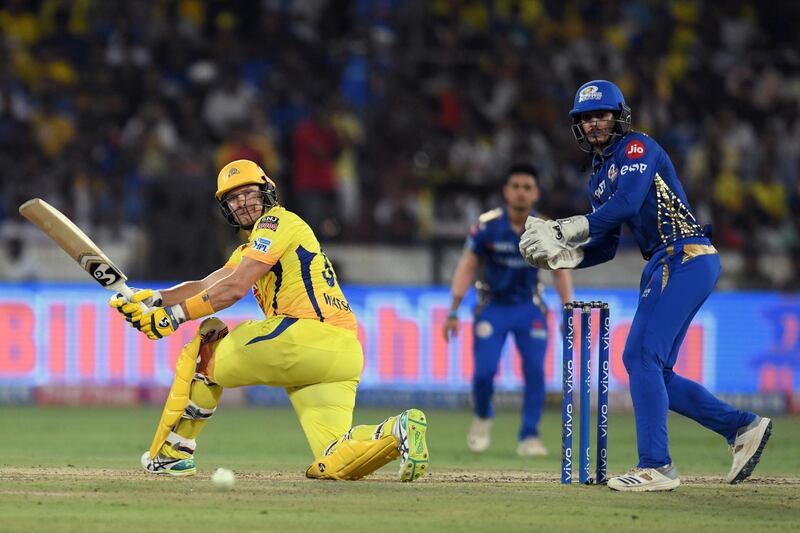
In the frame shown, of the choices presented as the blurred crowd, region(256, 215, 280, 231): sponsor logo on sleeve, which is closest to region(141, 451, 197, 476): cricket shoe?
region(256, 215, 280, 231): sponsor logo on sleeve

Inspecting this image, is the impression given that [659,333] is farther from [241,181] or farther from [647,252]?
[241,181]

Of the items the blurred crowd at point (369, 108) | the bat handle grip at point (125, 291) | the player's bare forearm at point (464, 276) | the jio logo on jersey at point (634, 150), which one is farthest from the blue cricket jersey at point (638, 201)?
the blurred crowd at point (369, 108)

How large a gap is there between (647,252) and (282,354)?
2.42 m

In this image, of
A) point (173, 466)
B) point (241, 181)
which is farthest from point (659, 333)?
point (173, 466)

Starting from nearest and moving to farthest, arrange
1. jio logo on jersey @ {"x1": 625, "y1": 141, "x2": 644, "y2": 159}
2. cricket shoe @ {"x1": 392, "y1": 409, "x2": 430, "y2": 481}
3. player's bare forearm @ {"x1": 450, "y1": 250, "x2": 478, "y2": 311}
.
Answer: cricket shoe @ {"x1": 392, "y1": 409, "x2": 430, "y2": 481}, jio logo on jersey @ {"x1": 625, "y1": 141, "x2": 644, "y2": 159}, player's bare forearm @ {"x1": 450, "y1": 250, "x2": 478, "y2": 311}

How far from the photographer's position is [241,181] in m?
8.94

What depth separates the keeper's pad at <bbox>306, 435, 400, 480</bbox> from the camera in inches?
333

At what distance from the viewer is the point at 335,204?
722 inches

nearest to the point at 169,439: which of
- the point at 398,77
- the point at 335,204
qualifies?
the point at 335,204

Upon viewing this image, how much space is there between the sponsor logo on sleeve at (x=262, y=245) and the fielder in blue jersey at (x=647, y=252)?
1.57 m

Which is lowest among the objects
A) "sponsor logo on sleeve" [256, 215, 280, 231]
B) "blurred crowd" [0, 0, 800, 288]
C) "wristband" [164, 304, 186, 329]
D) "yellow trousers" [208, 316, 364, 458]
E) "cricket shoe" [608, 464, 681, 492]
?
"cricket shoe" [608, 464, 681, 492]

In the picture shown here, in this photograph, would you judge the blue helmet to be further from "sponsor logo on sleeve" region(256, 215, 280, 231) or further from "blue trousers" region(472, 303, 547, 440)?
"blue trousers" region(472, 303, 547, 440)

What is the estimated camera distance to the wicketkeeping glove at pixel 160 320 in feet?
28.6

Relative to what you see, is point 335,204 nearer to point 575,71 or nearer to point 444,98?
point 444,98
